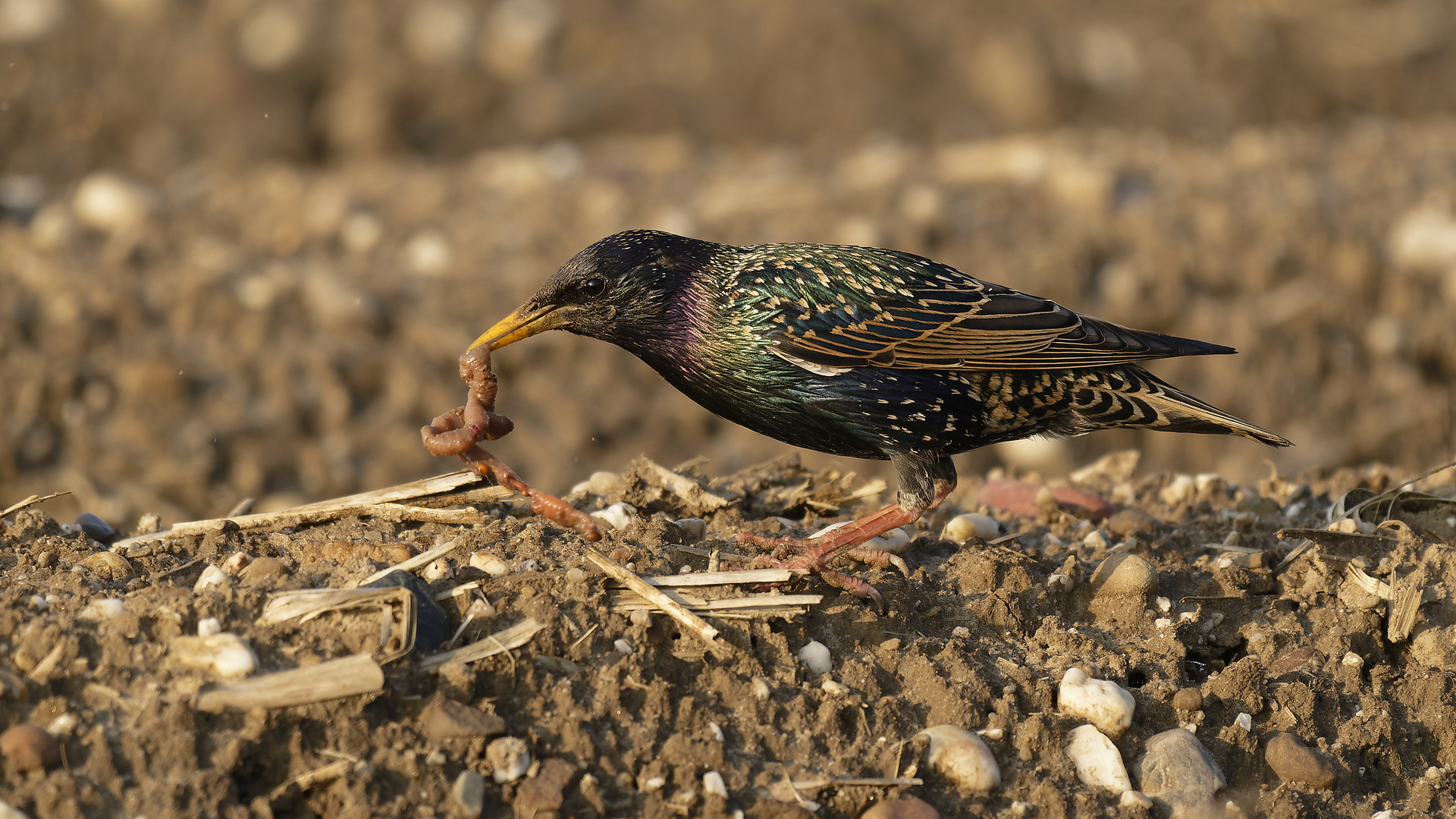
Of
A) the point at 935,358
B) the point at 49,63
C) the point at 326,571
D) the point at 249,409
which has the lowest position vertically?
the point at 249,409

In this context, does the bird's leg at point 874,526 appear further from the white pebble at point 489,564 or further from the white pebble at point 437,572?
the white pebble at point 437,572

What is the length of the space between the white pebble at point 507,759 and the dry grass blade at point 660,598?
583 millimetres

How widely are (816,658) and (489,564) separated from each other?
0.90 m

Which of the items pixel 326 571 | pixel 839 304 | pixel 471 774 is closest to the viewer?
pixel 471 774

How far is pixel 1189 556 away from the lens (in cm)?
454

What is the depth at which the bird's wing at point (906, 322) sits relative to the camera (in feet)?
14.2

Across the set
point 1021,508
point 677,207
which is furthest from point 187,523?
point 677,207

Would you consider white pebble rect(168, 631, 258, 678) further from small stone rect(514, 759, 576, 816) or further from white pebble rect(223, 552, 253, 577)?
small stone rect(514, 759, 576, 816)

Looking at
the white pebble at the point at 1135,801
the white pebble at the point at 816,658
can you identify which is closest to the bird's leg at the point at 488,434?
the white pebble at the point at 816,658

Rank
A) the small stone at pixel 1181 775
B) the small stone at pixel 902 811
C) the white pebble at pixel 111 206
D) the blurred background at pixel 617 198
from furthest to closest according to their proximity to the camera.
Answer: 1. the white pebble at pixel 111 206
2. the blurred background at pixel 617 198
3. the small stone at pixel 1181 775
4. the small stone at pixel 902 811

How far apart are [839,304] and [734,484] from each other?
2.63 ft

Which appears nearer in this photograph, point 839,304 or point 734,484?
point 839,304

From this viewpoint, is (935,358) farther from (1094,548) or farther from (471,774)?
(471,774)

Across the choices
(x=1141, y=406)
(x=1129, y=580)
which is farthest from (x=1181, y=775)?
(x=1141, y=406)
